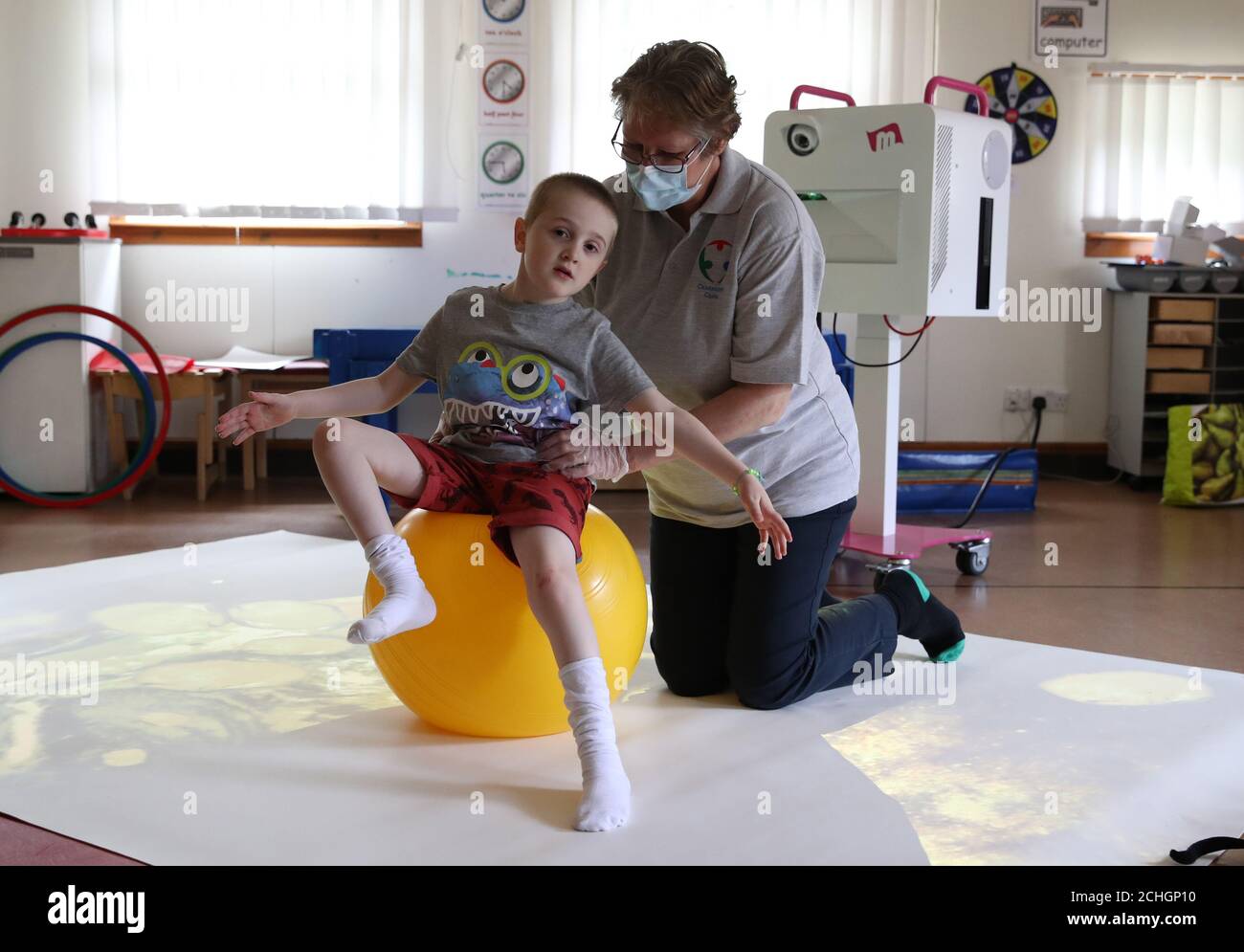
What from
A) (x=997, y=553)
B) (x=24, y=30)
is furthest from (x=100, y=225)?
(x=997, y=553)

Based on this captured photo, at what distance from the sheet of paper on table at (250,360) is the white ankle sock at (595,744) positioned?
3318 millimetres

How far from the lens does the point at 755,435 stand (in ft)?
7.03

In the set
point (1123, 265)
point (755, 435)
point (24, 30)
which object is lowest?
point (755, 435)

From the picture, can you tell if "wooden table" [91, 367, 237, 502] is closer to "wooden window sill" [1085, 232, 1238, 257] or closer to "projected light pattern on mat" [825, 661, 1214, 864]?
"projected light pattern on mat" [825, 661, 1214, 864]

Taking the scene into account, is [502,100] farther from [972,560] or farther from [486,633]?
[486,633]

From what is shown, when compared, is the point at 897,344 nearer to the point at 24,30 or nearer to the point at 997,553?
the point at 997,553

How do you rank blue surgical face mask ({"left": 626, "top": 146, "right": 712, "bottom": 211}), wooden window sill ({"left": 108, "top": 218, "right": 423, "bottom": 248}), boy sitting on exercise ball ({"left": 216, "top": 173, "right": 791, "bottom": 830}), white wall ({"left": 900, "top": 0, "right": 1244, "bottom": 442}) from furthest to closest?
white wall ({"left": 900, "top": 0, "right": 1244, "bottom": 442}), wooden window sill ({"left": 108, "top": 218, "right": 423, "bottom": 248}), blue surgical face mask ({"left": 626, "top": 146, "right": 712, "bottom": 211}), boy sitting on exercise ball ({"left": 216, "top": 173, "right": 791, "bottom": 830})

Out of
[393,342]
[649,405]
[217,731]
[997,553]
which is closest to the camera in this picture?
[649,405]

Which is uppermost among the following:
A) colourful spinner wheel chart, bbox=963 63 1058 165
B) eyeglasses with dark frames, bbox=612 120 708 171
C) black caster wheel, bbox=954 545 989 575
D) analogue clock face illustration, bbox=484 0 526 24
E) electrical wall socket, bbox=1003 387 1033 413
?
analogue clock face illustration, bbox=484 0 526 24

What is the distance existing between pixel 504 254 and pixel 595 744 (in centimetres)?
379

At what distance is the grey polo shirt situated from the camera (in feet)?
6.68

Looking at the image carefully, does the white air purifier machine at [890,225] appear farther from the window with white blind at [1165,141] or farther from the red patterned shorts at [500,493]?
the window with white blind at [1165,141]

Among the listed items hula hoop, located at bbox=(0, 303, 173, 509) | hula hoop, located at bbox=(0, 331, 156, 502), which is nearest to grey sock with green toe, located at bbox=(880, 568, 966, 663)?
hula hoop, located at bbox=(0, 303, 173, 509)

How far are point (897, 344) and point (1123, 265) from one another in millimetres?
2262
